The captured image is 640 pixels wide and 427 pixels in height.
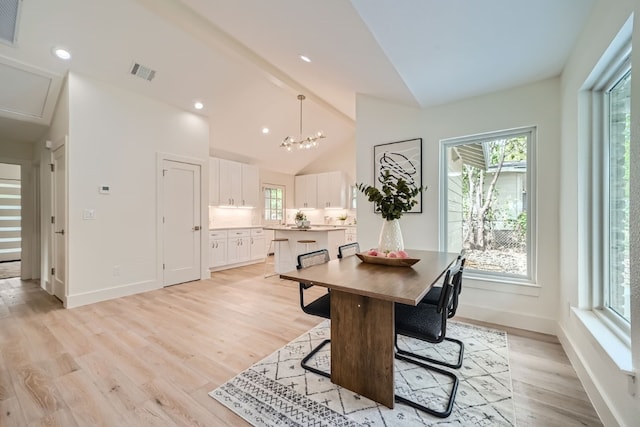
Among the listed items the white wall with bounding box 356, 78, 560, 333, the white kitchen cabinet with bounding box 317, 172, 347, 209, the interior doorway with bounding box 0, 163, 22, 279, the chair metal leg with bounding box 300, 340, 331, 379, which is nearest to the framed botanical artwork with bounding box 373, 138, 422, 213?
the white wall with bounding box 356, 78, 560, 333

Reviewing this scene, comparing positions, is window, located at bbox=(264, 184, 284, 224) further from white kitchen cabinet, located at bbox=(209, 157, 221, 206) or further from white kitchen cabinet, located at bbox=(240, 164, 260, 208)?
white kitchen cabinet, located at bbox=(209, 157, 221, 206)

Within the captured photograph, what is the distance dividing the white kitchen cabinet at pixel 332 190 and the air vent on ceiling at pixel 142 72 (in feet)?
15.3

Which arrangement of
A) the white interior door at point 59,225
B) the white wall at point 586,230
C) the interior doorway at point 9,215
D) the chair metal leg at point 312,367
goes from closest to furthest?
1. the white wall at point 586,230
2. the chair metal leg at point 312,367
3. the white interior door at point 59,225
4. the interior doorway at point 9,215

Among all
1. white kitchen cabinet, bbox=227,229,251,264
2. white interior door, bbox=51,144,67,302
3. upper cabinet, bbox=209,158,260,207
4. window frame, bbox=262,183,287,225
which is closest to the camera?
white interior door, bbox=51,144,67,302

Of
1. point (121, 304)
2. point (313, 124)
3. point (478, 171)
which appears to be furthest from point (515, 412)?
point (313, 124)

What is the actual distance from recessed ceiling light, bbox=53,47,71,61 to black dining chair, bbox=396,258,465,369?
4429 mm

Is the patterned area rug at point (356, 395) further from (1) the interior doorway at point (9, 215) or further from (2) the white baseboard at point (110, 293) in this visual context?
(1) the interior doorway at point (9, 215)

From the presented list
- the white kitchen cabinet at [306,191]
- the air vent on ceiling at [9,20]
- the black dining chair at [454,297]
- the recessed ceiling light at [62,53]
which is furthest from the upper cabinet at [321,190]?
the air vent on ceiling at [9,20]

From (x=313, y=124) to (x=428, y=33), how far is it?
14.4ft

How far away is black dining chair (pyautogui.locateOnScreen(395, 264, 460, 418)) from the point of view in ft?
5.09

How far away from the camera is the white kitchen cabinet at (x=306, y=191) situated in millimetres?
7789

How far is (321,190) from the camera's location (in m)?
7.64

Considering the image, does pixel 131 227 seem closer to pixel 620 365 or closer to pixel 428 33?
pixel 428 33

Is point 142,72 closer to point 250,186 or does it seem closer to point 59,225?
point 59,225
